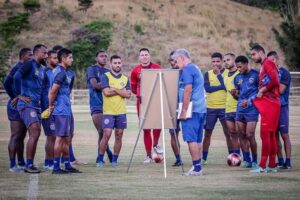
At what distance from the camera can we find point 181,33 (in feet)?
308

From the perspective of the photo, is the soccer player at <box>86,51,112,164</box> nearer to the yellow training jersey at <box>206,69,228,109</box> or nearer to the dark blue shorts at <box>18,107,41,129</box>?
the yellow training jersey at <box>206,69,228,109</box>

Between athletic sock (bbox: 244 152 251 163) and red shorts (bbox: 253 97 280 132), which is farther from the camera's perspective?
athletic sock (bbox: 244 152 251 163)

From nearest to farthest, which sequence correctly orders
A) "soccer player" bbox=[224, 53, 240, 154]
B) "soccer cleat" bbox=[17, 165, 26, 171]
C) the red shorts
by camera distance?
1. the red shorts
2. "soccer cleat" bbox=[17, 165, 26, 171]
3. "soccer player" bbox=[224, 53, 240, 154]

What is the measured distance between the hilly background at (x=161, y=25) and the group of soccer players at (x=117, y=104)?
56318 mm

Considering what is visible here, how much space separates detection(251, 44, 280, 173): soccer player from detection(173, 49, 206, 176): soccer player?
1.17 metres

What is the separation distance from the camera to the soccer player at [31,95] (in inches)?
640

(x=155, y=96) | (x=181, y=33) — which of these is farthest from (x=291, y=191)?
(x=181, y=33)

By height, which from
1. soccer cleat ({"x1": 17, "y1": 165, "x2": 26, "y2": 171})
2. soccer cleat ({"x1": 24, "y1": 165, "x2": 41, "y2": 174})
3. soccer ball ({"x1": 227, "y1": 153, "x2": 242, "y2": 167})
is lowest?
soccer ball ({"x1": 227, "y1": 153, "x2": 242, "y2": 167})

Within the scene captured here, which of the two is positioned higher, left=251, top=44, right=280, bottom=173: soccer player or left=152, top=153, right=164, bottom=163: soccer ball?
left=251, top=44, right=280, bottom=173: soccer player

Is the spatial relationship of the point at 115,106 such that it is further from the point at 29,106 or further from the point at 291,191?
the point at 291,191

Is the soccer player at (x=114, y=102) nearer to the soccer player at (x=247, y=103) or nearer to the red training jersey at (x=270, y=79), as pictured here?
the soccer player at (x=247, y=103)

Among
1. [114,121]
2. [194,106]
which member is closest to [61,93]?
[114,121]

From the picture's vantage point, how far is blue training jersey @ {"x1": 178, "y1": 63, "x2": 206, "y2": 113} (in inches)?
607

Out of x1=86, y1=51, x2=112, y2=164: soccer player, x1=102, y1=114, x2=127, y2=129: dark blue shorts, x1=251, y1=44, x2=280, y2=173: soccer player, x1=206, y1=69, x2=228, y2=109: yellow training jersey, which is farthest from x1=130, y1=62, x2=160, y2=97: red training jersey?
x1=251, y1=44, x2=280, y2=173: soccer player
